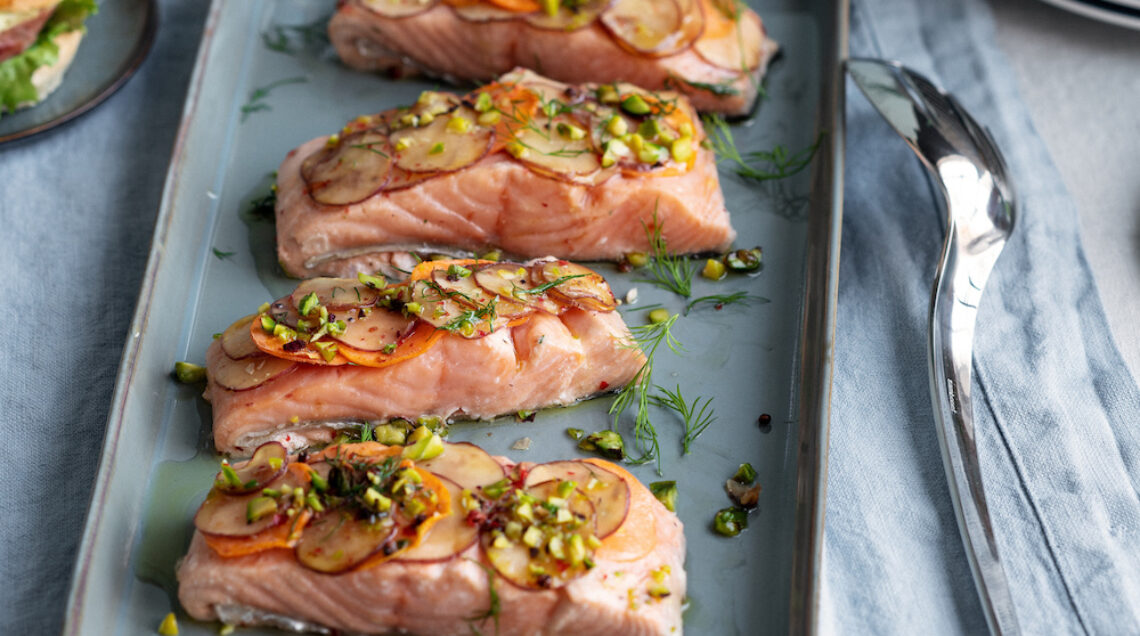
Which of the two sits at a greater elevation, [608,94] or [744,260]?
[608,94]

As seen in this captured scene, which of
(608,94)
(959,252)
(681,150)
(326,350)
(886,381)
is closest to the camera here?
(326,350)

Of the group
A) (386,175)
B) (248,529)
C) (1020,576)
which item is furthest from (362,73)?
(1020,576)

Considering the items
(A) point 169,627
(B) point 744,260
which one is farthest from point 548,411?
(A) point 169,627

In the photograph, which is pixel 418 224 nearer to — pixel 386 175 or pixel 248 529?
pixel 386 175

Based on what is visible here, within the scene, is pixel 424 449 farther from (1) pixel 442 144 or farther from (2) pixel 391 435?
(1) pixel 442 144

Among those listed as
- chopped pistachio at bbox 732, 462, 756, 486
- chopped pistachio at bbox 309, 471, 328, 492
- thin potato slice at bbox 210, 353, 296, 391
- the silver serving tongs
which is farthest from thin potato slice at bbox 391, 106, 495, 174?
the silver serving tongs

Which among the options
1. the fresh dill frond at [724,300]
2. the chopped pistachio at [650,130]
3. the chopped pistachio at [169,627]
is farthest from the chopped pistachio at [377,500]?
the chopped pistachio at [650,130]
